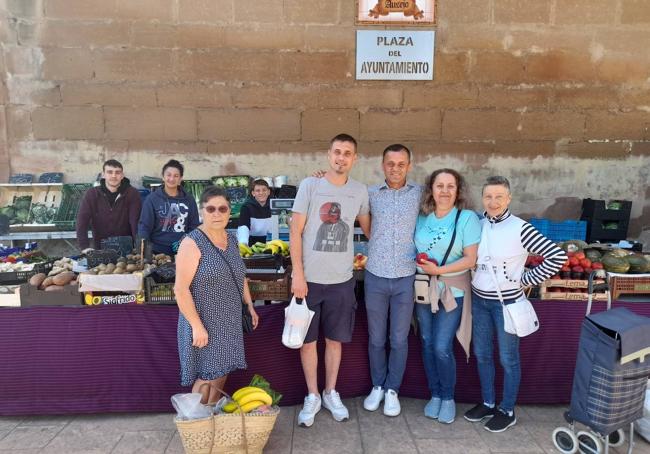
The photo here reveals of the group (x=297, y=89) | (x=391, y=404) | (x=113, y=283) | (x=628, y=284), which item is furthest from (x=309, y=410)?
(x=297, y=89)

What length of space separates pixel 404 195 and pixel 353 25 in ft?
14.4

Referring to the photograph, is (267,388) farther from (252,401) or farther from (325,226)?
(325,226)

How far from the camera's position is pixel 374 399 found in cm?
342

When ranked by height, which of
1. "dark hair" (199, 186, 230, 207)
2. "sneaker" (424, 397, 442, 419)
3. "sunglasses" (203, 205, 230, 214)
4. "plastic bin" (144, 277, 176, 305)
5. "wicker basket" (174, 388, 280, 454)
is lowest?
"sneaker" (424, 397, 442, 419)

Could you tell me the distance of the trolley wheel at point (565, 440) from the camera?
2.87 metres

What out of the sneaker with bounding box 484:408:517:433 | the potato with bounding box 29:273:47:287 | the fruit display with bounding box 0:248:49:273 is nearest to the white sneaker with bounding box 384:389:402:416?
the sneaker with bounding box 484:408:517:433

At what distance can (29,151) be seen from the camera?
6.63 metres

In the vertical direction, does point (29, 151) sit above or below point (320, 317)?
above

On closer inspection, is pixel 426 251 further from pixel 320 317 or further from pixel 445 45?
pixel 445 45

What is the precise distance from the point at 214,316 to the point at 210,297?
13cm

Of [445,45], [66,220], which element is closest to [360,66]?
[445,45]

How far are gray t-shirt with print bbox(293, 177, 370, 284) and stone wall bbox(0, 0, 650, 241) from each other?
3.83 metres

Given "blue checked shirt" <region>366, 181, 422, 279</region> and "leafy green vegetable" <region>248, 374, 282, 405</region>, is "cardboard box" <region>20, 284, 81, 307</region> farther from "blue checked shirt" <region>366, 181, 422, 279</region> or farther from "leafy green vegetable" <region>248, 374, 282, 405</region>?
"blue checked shirt" <region>366, 181, 422, 279</region>

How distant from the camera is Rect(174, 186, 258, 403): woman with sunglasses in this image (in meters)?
2.58
